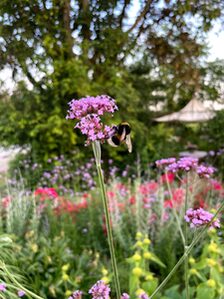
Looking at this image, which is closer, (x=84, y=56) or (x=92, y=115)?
(x=92, y=115)

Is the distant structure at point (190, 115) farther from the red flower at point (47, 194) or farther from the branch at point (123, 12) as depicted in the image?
the branch at point (123, 12)

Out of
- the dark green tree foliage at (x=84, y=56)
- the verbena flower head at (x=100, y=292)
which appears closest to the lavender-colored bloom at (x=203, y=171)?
the verbena flower head at (x=100, y=292)

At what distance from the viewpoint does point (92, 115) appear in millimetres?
363

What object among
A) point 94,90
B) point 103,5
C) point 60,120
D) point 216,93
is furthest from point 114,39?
point 216,93

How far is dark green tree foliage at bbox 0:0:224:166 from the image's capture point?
91cm

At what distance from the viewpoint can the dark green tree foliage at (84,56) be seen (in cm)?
91

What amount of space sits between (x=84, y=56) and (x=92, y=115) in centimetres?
99

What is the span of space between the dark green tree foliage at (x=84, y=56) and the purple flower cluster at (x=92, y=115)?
55 centimetres

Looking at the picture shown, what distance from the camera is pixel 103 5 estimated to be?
1.03 metres

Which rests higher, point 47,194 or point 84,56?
point 84,56

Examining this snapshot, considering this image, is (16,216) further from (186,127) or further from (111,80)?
(186,127)

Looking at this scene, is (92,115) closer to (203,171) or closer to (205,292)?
(203,171)

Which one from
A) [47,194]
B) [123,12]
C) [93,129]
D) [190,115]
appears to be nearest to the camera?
[93,129]

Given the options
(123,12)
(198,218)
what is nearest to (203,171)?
(198,218)
